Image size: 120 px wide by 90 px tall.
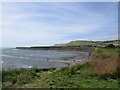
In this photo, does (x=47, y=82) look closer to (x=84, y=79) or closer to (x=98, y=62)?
(x=84, y=79)

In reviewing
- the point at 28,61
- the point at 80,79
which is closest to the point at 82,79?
the point at 80,79

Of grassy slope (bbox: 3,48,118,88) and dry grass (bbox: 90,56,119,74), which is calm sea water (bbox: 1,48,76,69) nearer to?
grassy slope (bbox: 3,48,118,88)

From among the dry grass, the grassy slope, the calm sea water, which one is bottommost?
the calm sea water

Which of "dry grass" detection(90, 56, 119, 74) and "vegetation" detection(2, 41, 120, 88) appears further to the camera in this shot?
"dry grass" detection(90, 56, 119, 74)

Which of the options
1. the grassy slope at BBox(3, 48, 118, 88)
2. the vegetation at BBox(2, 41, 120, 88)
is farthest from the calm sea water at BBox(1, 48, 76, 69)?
the vegetation at BBox(2, 41, 120, 88)

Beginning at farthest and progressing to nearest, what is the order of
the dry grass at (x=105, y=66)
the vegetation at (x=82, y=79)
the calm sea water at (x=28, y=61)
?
the calm sea water at (x=28, y=61)
the dry grass at (x=105, y=66)
the vegetation at (x=82, y=79)

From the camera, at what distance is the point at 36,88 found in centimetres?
1792

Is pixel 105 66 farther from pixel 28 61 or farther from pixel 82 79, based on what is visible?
pixel 28 61

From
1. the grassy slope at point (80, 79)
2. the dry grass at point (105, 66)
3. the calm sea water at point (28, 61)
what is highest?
the dry grass at point (105, 66)

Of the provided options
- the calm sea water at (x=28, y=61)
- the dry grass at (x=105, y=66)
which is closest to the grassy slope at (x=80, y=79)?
the dry grass at (x=105, y=66)

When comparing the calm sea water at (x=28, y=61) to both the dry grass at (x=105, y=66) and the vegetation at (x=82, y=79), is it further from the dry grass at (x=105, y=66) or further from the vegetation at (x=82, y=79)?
the dry grass at (x=105, y=66)

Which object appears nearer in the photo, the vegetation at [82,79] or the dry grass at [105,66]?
the vegetation at [82,79]

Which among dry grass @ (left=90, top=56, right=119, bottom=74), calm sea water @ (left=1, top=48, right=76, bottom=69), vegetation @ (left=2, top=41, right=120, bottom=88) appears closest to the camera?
vegetation @ (left=2, top=41, right=120, bottom=88)

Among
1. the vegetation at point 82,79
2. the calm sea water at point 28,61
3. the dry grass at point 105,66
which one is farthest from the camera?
the calm sea water at point 28,61
